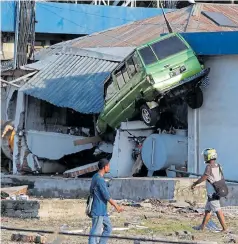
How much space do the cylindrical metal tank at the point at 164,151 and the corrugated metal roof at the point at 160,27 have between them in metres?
3.62

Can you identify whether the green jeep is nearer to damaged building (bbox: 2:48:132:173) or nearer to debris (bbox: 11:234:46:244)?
damaged building (bbox: 2:48:132:173)

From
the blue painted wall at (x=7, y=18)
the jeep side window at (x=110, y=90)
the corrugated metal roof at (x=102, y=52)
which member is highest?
the blue painted wall at (x=7, y=18)

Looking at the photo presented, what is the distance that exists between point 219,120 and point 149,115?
1812 millimetres

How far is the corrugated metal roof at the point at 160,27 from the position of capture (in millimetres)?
22469

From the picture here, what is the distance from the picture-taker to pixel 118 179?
18.8 m

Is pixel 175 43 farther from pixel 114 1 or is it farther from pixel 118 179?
pixel 114 1

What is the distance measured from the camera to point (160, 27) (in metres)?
24.7

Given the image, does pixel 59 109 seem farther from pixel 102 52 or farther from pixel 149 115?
pixel 149 115

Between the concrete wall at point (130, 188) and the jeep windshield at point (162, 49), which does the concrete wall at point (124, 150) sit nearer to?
the concrete wall at point (130, 188)

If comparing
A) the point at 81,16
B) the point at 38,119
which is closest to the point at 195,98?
the point at 38,119

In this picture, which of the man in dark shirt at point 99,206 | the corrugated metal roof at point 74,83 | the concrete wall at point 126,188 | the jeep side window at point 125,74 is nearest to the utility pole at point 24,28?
the corrugated metal roof at point 74,83

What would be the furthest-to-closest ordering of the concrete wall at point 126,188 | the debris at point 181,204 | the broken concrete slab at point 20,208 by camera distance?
the concrete wall at point 126,188, the debris at point 181,204, the broken concrete slab at point 20,208

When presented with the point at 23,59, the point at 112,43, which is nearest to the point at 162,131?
the point at 112,43

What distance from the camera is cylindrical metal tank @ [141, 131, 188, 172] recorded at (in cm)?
1956
